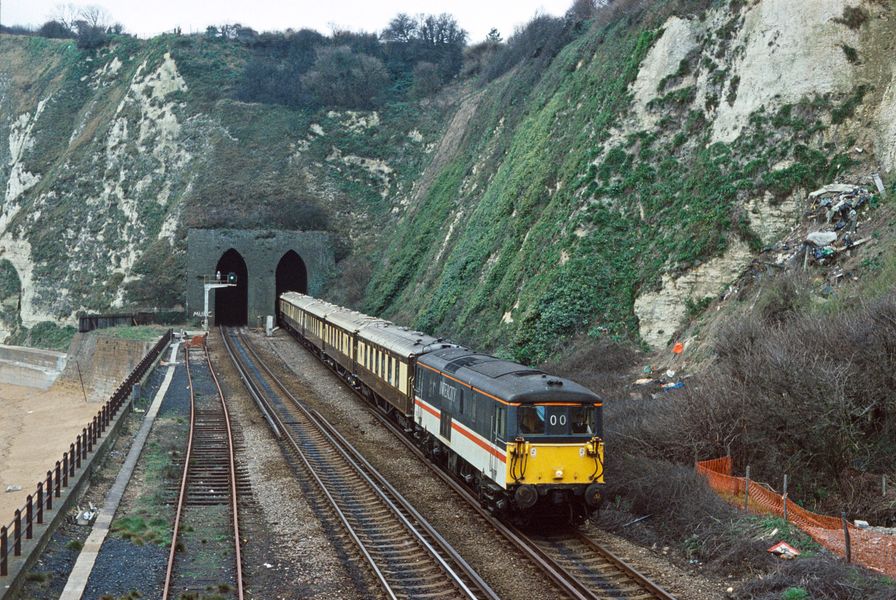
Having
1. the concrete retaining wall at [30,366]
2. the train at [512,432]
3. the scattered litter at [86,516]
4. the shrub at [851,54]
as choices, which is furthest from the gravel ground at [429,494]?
the concrete retaining wall at [30,366]

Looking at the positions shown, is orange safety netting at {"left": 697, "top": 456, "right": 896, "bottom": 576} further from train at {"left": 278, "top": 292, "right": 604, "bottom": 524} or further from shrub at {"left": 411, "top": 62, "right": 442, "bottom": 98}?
shrub at {"left": 411, "top": 62, "right": 442, "bottom": 98}

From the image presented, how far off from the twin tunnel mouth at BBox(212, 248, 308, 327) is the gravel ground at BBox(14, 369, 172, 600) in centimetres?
4907

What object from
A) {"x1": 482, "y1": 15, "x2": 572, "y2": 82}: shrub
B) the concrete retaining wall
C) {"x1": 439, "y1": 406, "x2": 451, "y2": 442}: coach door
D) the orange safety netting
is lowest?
the concrete retaining wall

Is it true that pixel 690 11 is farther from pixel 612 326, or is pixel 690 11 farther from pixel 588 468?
pixel 588 468

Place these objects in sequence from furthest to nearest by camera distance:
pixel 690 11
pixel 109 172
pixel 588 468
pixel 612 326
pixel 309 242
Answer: pixel 109 172
pixel 309 242
pixel 690 11
pixel 612 326
pixel 588 468

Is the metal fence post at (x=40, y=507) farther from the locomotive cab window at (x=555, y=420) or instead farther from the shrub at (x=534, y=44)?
the shrub at (x=534, y=44)

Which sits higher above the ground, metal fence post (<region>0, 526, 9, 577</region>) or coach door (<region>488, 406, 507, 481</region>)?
coach door (<region>488, 406, 507, 481</region>)

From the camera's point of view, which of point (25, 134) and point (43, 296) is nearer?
point (43, 296)

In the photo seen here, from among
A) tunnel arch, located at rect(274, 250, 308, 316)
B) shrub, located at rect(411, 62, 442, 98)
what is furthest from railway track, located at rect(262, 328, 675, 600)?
shrub, located at rect(411, 62, 442, 98)

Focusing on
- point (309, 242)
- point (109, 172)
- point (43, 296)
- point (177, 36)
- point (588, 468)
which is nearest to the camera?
point (588, 468)

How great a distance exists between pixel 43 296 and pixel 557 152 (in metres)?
48.0

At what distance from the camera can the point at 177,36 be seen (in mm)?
83875

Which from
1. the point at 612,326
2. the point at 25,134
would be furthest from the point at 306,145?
the point at 612,326

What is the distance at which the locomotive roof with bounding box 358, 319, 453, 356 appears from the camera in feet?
72.7
